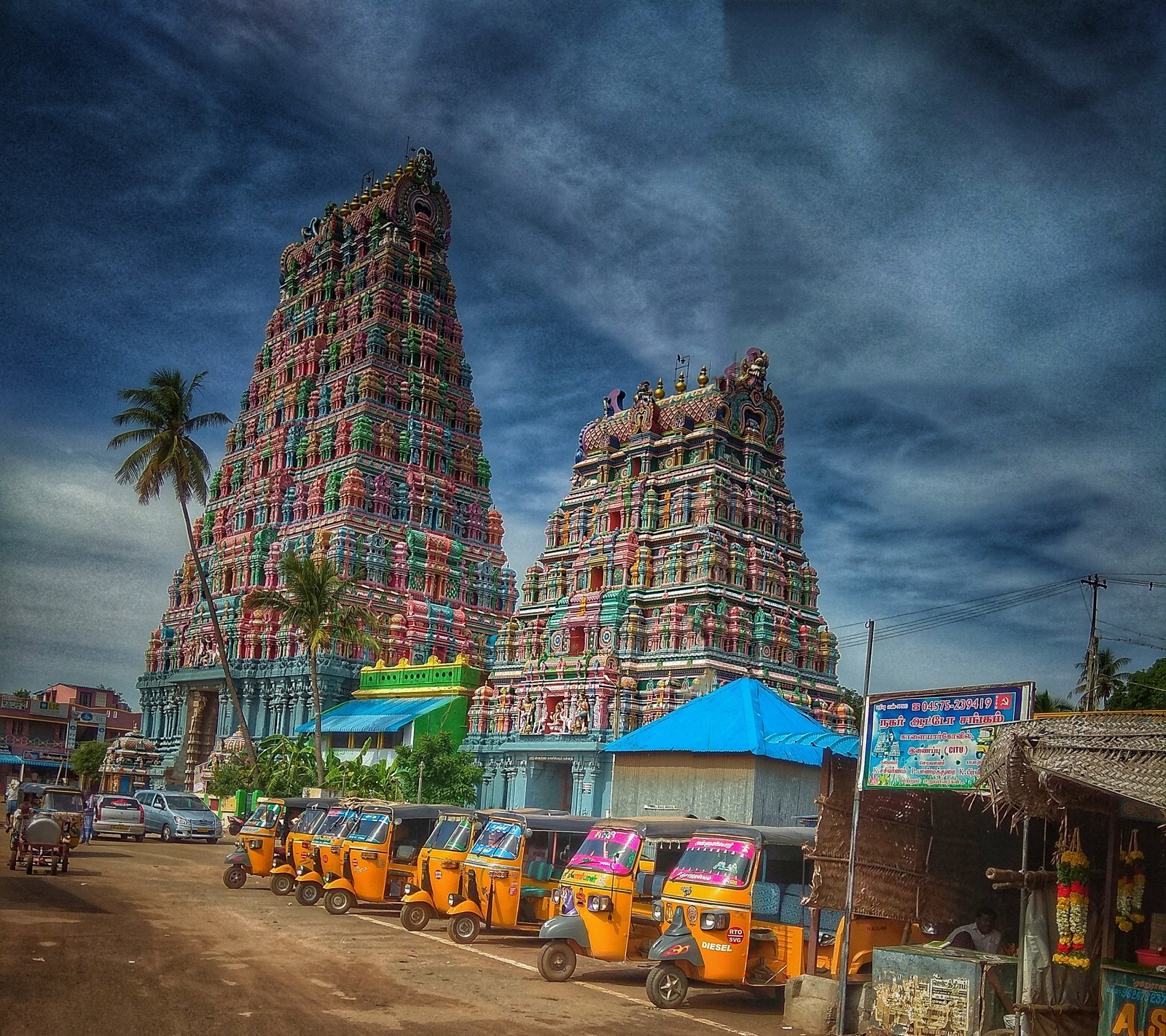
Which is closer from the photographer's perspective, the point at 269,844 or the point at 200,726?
the point at 269,844

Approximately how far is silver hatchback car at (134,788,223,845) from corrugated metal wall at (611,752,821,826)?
14535mm

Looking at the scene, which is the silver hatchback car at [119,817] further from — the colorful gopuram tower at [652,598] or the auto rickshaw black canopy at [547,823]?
the auto rickshaw black canopy at [547,823]

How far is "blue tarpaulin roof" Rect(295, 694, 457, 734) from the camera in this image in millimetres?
47625

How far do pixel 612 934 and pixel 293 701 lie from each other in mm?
41415

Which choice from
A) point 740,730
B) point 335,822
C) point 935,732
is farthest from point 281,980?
point 740,730

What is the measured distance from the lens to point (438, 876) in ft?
63.8

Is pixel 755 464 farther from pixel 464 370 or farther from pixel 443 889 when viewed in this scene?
pixel 443 889

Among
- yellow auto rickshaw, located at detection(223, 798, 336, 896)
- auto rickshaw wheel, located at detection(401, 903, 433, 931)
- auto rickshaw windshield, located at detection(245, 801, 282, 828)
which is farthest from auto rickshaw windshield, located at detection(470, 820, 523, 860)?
auto rickshaw windshield, located at detection(245, 801, 282, 828)

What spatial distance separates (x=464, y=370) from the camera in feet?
213

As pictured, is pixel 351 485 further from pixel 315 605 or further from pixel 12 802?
pixel 12 802

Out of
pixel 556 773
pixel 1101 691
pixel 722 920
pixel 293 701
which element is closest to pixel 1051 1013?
pixel 722 920

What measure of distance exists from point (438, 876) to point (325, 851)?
3671 mm

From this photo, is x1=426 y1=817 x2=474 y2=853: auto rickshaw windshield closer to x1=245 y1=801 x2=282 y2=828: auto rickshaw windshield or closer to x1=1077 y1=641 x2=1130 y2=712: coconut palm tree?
x1=245 y1=801 x2=282 y2=828: auto rickshaw windshield

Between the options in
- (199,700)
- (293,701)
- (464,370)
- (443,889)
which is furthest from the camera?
(464,370)
